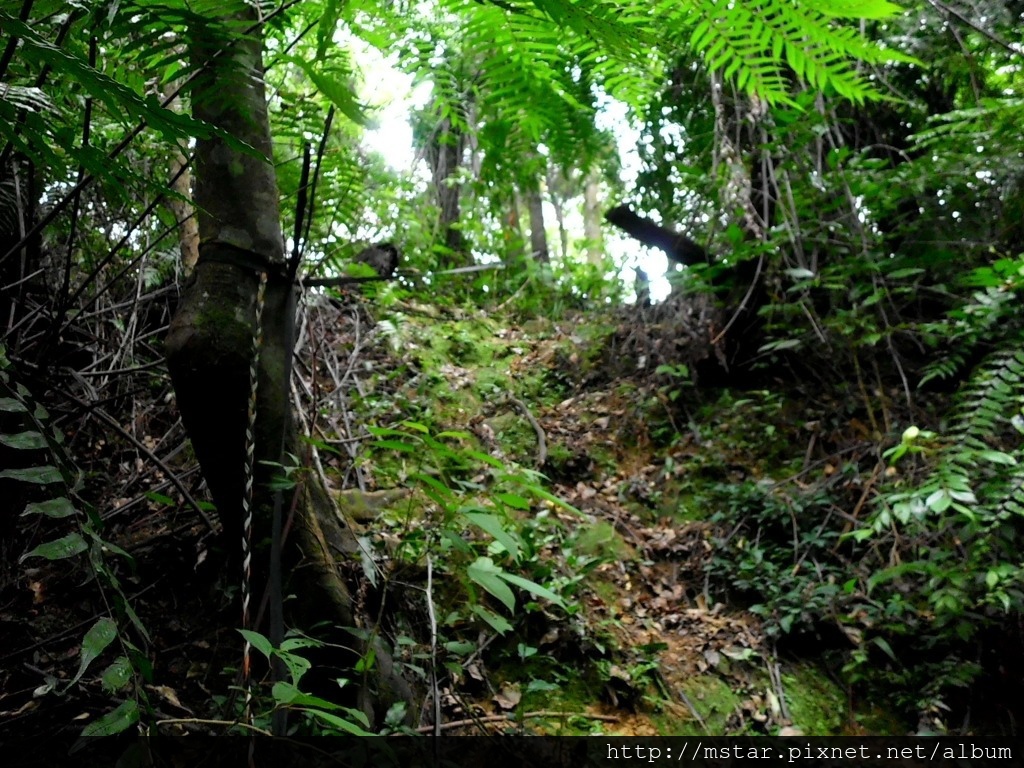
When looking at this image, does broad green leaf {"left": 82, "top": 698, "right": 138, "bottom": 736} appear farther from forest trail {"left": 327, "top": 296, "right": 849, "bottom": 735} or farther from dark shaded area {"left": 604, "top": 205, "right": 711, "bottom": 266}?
dark shaded area {"left": 604, "top": 205, "right": 711, "bottom": 266}

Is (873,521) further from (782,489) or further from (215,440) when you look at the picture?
(215,440)

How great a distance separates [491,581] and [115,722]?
0.82m

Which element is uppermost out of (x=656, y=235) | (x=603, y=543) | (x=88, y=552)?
(x=656, y=235)

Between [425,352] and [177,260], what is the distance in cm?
247

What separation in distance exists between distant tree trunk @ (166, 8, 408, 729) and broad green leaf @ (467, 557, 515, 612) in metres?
0.42

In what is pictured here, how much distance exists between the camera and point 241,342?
1.64 meters

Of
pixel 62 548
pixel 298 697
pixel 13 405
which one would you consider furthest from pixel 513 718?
pixel 13 405

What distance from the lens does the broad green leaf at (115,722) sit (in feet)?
2.97

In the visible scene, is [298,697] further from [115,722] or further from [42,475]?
[42,475]

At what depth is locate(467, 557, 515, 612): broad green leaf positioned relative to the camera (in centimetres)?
147

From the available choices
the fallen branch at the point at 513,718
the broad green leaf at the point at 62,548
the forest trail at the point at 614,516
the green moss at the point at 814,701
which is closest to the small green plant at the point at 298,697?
the broad green leaf at the point at 62,548

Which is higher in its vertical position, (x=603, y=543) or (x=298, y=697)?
(x=298, y=697)

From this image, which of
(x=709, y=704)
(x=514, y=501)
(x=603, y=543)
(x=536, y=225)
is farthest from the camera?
(x=536, y=225)

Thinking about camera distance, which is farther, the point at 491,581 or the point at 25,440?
the point at 491,581
